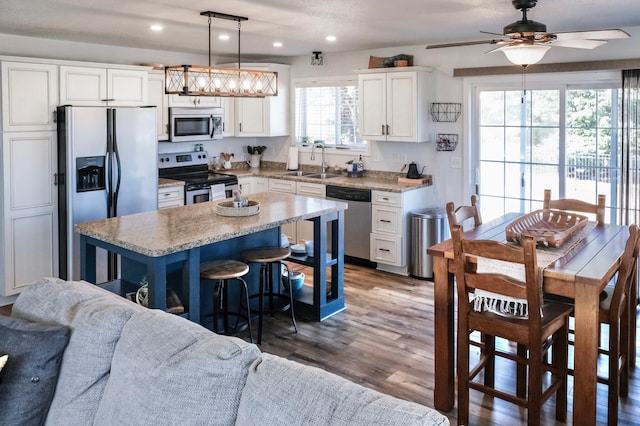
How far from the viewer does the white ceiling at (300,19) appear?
3.82 metres

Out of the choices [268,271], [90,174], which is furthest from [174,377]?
[90,174]

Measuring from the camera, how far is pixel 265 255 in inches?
162

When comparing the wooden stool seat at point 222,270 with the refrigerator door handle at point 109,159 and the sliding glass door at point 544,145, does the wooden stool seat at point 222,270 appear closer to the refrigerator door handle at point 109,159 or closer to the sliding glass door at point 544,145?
the refrigerator door handle at point 109,159

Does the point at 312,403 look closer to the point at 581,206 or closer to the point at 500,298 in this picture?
the point at 500,298

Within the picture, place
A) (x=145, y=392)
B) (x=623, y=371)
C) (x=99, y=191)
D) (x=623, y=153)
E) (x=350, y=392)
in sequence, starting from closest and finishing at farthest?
(x=350, y=392) < (x=145, y=392) < (x=623, y=371) < (x=623, y=153) < (x=99, y=191)

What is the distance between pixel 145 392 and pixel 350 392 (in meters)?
0.66

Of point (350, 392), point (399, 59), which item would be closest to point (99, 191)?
point (399, 59)

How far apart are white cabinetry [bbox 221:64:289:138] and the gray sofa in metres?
4.94

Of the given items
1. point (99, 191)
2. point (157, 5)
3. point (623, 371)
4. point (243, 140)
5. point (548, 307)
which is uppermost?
A: point (157, 5)

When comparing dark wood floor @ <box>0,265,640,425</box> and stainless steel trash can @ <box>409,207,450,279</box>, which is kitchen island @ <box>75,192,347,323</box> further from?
stainless steel trash can @ <box>409,207,450,279</box>

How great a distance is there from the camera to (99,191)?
5164 millimetres

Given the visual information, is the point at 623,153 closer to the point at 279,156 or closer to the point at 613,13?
the point at 613,13

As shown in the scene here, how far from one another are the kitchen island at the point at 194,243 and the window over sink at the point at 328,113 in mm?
2105

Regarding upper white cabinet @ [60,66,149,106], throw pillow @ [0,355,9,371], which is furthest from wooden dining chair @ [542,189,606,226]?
upper white cabinet @ [60,66,149,106]
